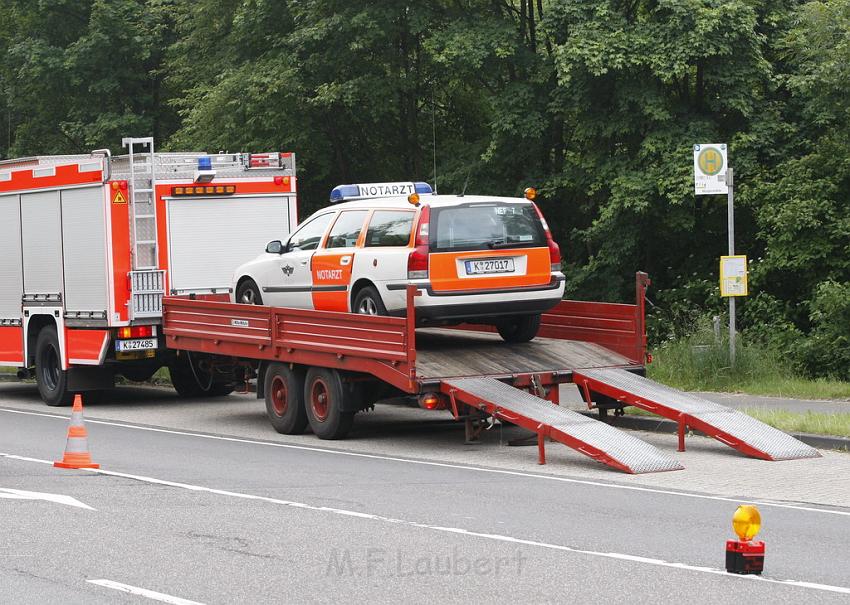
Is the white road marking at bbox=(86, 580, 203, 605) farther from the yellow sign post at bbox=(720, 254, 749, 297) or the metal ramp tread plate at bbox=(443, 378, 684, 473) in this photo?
the yellow sign post at bbox=(720, 254, 749, 297)

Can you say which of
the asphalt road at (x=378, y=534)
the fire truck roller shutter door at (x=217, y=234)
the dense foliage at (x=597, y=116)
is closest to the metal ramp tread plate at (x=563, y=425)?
the asphalt road at (x=378, y=534)

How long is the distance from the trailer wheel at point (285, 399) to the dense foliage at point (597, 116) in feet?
27.1

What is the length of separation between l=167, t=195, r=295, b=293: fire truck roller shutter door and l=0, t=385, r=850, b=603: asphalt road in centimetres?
542

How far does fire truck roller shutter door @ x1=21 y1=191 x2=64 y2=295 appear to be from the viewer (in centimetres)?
1953

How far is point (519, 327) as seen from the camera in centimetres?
1562

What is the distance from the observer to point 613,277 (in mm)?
25094

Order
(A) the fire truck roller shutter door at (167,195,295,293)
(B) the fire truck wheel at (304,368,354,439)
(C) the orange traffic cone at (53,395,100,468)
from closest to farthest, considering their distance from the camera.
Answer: (C) the orange traffic cone at (53,395,100,468) < (B) the fire truck wheel at (304,368,354,439) < (A) the fire truck roller shutter door at (167,195,295,293)

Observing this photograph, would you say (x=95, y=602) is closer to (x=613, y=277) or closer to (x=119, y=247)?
(x=119, y=247)

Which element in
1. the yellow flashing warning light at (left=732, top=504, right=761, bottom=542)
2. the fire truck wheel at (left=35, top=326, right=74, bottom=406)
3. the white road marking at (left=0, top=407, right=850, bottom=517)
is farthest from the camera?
the fire truck wheel at (left=35, top=326, right=74, bottom=406)

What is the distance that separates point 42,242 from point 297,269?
535cm

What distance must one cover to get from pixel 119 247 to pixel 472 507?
949 cm

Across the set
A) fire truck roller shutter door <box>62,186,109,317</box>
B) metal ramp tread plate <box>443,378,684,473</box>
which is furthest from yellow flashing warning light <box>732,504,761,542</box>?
fire truck roller shutter door <box>62,186,109,317</box>

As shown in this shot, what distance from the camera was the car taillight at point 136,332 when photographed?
18.5 meters

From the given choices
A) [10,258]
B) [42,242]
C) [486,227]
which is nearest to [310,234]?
[486,227]
